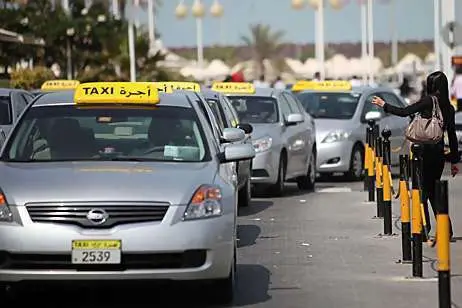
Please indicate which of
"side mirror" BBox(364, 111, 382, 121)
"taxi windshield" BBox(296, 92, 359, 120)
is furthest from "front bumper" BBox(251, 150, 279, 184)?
"taxi windshield" BBox(296, 92, 359, 120)

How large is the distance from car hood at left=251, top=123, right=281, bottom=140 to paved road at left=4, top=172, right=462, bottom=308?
2.29 m

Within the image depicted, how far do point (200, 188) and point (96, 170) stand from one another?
0.80 m

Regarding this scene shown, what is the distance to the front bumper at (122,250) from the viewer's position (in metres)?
8.66

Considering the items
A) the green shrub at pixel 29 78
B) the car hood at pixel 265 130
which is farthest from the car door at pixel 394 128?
the green shrub at pixel 29 78

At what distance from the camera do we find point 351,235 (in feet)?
46.4

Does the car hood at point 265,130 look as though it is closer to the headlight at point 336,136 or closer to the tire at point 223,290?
the headlight at point 336,136

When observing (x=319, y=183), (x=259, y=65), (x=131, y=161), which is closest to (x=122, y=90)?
(x=131, y=161)

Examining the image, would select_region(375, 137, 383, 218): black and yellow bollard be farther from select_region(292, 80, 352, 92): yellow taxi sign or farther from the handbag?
select_region(292, 80, 352, 92): yellow taxi sign

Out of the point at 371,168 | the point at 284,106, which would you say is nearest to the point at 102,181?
the point at 371,168

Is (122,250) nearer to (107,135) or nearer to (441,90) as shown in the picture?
(107,135)

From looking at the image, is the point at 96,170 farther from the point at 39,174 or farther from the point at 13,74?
the point at 13,74

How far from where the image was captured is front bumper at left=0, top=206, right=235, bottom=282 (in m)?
8.66

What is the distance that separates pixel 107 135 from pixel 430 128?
12.4 ft

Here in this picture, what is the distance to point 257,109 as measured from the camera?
65.3 ft
